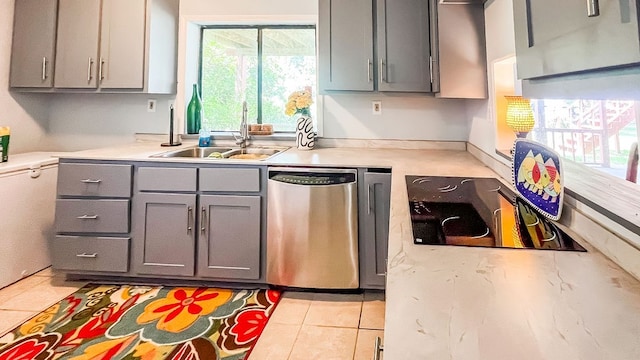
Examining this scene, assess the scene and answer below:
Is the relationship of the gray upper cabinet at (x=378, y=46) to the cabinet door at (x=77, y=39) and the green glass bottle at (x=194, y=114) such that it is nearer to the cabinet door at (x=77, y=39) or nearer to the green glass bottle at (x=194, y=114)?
the green glass bottle at (x=194, y=114)

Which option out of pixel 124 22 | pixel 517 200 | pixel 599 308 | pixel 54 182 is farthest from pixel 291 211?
pixel 124 22

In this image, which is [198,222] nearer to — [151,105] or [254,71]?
[151,105]

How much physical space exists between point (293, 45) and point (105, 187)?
1.91 meters

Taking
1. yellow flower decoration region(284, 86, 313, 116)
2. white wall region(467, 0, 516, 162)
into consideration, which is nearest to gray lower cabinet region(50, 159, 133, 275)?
yellow flower decoration region(284, 86, 313, 116)

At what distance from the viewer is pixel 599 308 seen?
0.56 meters

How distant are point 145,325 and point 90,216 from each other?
889 millimetres

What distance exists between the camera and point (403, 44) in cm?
240

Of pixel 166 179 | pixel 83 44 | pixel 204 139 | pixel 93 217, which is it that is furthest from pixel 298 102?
pixel 83 44

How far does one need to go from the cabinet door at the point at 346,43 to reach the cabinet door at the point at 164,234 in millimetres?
1363

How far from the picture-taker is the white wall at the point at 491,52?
1584 millimetres

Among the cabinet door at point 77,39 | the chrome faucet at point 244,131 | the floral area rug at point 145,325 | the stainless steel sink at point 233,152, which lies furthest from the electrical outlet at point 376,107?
the cabinet door at point 77,39

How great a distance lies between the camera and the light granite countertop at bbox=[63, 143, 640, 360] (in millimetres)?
459

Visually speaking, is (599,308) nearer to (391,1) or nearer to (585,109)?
(585,109)

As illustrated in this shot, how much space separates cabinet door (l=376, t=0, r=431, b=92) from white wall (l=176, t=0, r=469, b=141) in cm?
34
